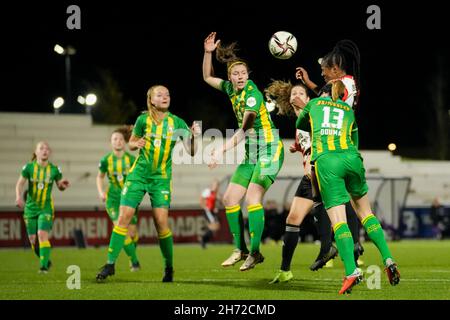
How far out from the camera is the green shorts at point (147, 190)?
33.4ft

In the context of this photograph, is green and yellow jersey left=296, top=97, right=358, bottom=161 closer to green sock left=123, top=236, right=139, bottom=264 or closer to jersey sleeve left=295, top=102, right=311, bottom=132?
jersey sleeve left=295, top=102, right=311, bottom=132

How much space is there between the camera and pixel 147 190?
33.8ft

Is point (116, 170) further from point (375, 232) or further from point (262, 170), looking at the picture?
point (375, 232)

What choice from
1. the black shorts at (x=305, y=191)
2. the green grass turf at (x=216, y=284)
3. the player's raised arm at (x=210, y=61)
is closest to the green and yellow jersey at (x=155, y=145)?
the player's raised arm at (x=210, y=61)

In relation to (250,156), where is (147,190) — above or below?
below

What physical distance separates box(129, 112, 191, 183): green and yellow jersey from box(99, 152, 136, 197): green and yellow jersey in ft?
12.7

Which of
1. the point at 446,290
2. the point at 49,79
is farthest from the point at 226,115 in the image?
the point at 446,290

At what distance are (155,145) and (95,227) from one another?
14.7 m

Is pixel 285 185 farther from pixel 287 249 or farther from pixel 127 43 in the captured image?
pixel 287 249

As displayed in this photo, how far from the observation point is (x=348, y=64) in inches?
390

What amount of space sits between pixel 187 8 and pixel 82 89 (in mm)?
16046

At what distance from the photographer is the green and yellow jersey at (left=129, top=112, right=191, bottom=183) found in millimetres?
10289

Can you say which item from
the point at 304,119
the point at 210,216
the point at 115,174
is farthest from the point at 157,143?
the point at 210,216

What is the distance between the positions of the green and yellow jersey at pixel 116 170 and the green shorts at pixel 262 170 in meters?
3.97
